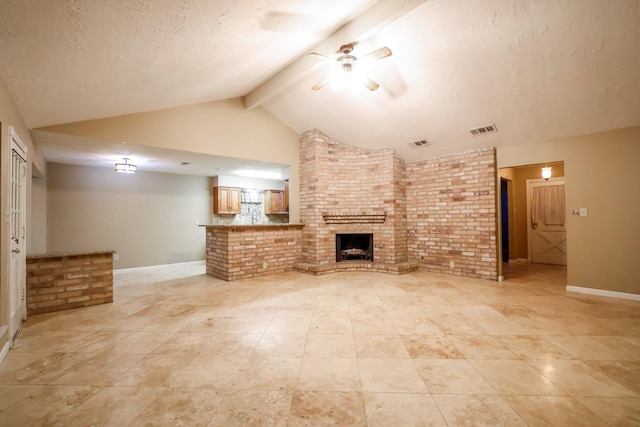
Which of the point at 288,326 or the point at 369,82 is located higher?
the point at 369,82

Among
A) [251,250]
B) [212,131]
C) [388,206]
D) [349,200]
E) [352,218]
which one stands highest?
[212,131]

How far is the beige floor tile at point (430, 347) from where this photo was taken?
2240mm

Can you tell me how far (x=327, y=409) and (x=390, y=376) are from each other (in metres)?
0.57

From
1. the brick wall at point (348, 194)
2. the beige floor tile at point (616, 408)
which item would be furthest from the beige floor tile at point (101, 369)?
the brick wall at point (348, 194)

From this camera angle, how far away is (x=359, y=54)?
3.72 meters

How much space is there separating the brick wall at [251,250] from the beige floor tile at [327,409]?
3.67 meters

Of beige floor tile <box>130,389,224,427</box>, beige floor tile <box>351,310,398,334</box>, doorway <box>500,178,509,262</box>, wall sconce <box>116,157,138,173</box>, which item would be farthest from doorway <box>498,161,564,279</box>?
wall sconce <box>116,157,138,173</box>

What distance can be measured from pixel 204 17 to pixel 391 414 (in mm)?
3253

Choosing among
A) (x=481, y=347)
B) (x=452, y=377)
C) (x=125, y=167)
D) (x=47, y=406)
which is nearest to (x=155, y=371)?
(x=47, y=406)

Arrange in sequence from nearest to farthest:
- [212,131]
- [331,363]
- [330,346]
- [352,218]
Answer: [331,363]
[330,346]
[212,131]
[352,218]

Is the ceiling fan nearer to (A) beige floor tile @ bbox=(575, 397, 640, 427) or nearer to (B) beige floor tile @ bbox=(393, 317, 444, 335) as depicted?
(B) beige floor tile @ bbox=(393, 317, 444, 335)

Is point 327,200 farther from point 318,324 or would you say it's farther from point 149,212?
point 149,212

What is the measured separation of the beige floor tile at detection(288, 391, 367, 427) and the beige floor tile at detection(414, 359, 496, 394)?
546mm

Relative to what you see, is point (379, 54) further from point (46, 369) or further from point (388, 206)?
point (46, 369)
